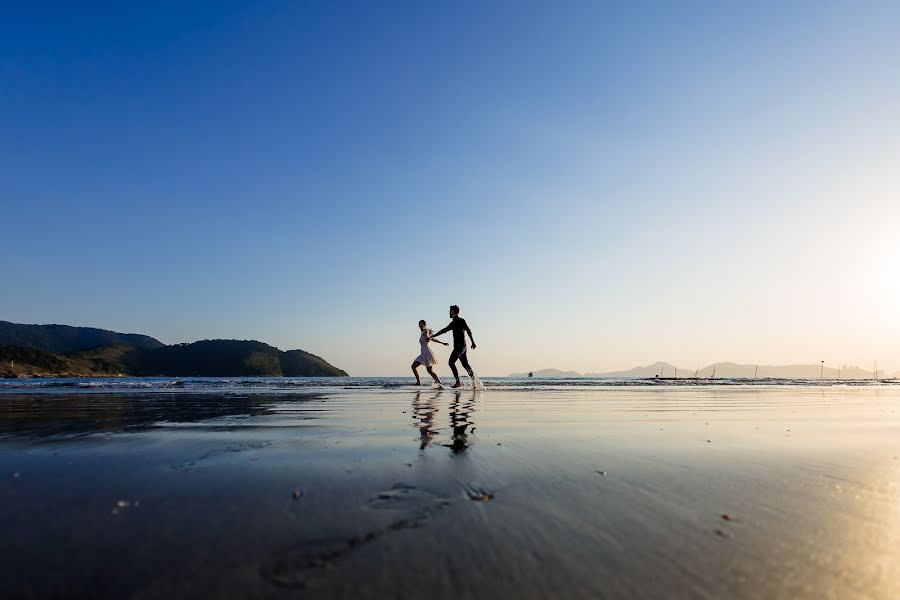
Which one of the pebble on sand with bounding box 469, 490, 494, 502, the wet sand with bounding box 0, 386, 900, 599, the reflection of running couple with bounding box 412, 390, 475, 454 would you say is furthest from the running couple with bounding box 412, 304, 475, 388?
the pebble on sand with bounding box 469, 490, 494, 502

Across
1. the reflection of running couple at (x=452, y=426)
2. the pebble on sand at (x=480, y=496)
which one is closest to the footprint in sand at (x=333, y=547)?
the pebble on sand at (x=480, y=496)

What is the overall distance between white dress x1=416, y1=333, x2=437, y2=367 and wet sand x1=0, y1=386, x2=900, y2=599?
555 inches

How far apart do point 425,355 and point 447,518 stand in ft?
56.5

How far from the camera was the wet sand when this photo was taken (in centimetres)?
172

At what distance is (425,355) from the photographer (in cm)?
1964

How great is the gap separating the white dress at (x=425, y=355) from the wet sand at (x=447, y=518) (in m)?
14.1

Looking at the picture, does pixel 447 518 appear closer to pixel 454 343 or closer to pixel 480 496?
pixel 480 496

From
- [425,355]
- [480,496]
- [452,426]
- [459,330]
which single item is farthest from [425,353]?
[480,496]

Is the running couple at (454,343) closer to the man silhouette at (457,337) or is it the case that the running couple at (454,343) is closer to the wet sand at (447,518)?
the man silhouette at (457,337)

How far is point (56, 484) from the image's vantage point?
10.7 ft

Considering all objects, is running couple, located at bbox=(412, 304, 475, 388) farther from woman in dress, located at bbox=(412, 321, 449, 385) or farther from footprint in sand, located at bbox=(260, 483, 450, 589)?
footprint in sand, located at bbox=(260, 483, 450, 589)

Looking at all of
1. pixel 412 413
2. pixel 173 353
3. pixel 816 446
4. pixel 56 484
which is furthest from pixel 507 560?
pixel 173 353

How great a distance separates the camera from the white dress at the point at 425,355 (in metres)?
19.6

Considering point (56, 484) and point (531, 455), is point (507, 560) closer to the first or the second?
point (531, 455)
